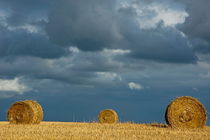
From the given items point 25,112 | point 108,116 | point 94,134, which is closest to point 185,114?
point 94,134

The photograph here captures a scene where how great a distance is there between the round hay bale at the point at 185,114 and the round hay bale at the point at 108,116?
7.38 metres

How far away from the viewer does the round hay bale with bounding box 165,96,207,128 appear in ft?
63.1

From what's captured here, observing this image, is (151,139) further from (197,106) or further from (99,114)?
(99,114)

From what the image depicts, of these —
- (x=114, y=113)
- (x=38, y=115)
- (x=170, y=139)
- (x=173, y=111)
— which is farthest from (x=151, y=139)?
(x=114, y=113)

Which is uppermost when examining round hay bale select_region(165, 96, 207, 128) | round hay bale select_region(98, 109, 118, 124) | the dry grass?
round hay bale select_region(98, 109, 118, 124)

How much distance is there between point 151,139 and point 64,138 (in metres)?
2.94

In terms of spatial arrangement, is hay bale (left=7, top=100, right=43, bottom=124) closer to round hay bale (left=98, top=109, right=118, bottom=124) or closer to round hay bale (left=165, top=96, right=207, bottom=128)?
round hay bale (left=98, top=109, right=118, bottom=124)

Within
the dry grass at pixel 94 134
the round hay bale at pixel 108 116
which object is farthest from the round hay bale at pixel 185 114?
the round hay bale at pixel 108 116

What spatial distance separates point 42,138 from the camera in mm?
11547

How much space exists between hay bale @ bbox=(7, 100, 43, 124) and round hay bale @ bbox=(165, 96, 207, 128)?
25.1 feet

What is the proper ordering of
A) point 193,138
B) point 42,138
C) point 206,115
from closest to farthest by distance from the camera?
point 42,138 < point 193,138 < point 206,115

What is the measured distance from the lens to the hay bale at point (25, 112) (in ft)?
67.6

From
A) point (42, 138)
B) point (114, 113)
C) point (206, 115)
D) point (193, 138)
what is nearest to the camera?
point (42, 138)

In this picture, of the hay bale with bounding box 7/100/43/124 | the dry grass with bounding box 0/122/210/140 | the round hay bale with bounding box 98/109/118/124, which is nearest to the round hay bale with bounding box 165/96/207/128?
the dry grass with bounding box 0/122/210/140
